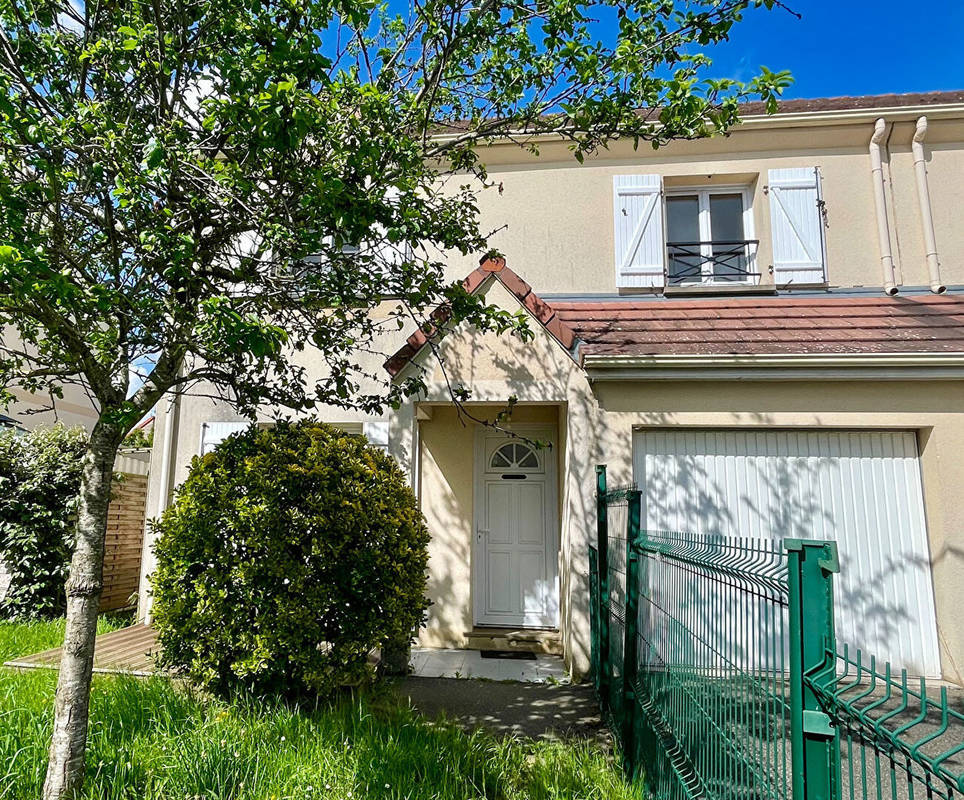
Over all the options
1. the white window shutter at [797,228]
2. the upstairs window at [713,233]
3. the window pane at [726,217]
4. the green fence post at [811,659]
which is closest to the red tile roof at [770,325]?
the white window shutter at [797,228]

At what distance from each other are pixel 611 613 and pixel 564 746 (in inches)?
56.0

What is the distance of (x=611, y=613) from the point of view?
547 cm

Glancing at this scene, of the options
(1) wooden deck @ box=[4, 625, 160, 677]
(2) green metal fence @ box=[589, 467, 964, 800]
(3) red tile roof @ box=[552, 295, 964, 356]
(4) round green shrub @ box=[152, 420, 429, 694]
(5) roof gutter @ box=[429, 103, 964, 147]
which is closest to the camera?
(2) green metal fence @ box=[589, 467, 964, 800]

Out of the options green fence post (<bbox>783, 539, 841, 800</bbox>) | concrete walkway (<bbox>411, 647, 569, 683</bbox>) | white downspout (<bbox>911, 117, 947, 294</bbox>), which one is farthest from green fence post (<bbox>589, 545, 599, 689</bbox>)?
white downspout (<bbox>911, 117, 947, 294</bbox>)

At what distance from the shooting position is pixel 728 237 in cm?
884

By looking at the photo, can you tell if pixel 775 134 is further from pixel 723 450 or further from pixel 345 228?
pixel 345 228

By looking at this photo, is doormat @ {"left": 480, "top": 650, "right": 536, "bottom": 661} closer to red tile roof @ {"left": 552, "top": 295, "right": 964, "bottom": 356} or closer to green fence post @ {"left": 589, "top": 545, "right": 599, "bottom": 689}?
green fence post @ {"left": 589, "top": 545, "right": 599, "bottom": 689}

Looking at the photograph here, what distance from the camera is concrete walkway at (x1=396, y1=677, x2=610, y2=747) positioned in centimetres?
499

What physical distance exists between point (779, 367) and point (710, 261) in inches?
113

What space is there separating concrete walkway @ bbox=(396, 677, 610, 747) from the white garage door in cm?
205

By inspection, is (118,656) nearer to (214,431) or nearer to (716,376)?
(214,431)

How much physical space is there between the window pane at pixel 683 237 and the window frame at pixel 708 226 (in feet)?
0.15

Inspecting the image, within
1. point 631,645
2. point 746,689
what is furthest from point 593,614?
point 746,689

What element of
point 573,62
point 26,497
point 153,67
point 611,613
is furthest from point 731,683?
point 26,497
